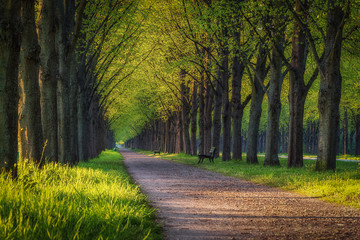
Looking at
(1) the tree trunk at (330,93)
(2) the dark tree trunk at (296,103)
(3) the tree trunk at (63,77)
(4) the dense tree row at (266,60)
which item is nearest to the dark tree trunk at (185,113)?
(4) the dense tree row at (266,60)

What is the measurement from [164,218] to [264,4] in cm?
1179

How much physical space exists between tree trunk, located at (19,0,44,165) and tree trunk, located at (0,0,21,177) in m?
1.65

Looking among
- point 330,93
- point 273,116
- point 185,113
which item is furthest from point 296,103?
point 185,113

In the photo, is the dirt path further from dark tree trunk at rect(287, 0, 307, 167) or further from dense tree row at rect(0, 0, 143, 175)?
dark tree trunk at rect(287, 0, 307, 167)

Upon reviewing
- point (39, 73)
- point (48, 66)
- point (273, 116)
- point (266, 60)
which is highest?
point (266, 60)

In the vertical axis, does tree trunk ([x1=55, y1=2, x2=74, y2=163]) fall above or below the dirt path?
above

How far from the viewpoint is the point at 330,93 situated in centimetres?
1317

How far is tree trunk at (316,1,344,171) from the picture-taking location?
512 inches

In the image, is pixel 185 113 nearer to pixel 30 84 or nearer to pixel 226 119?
pixel 226 119

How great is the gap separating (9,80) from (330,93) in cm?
1135

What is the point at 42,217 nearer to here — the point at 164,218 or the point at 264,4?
the point at 164,218

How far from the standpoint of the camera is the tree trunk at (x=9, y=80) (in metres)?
5.91

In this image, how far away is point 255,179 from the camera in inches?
500

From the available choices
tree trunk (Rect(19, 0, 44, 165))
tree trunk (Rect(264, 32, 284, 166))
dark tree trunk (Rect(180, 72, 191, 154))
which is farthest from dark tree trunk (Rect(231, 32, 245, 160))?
tree trunk (Rect(19, 0, 44, 165))
